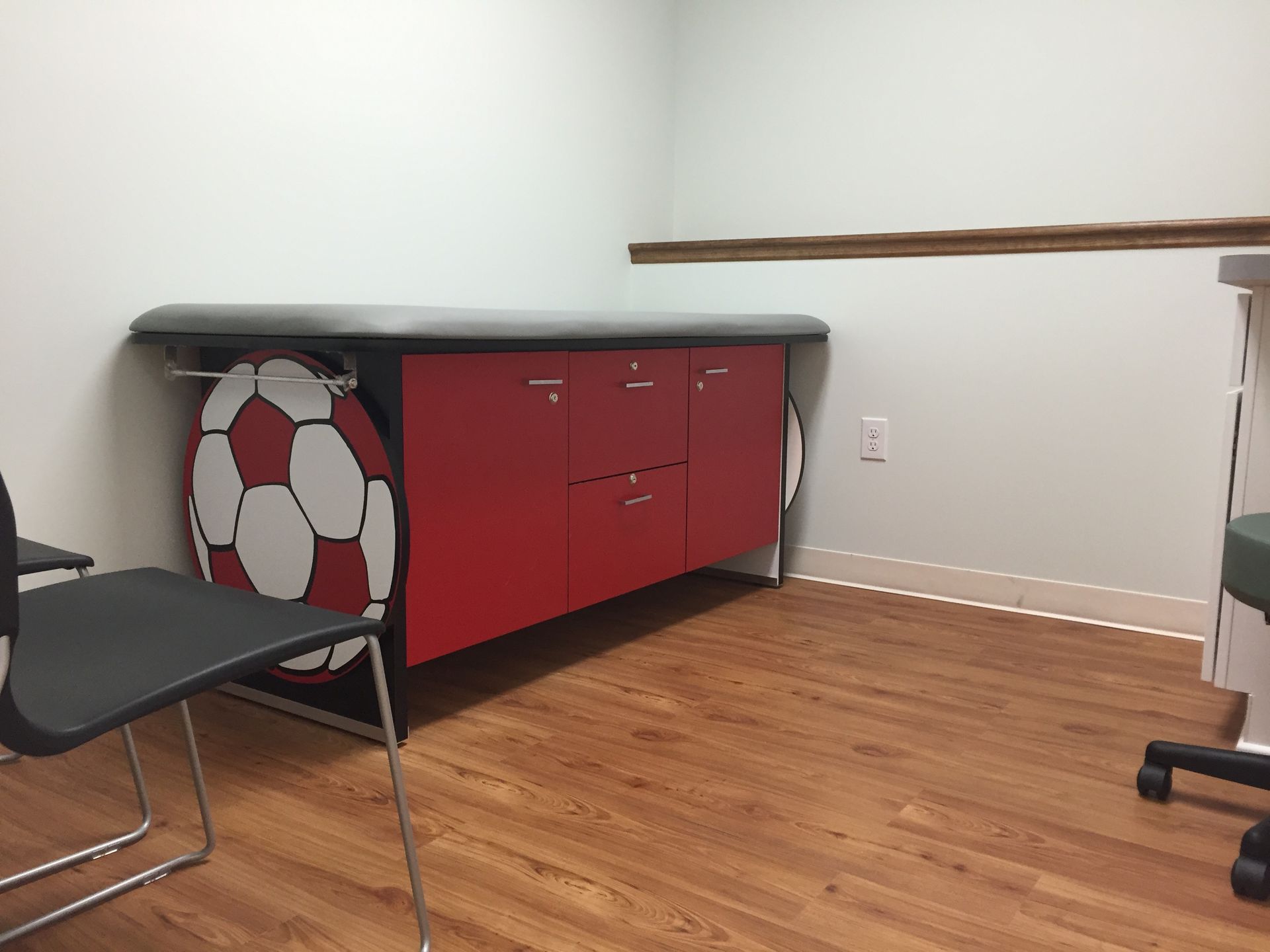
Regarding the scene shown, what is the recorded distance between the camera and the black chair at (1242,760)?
126 centimetres

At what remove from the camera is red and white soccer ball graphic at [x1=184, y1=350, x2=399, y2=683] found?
1.62m

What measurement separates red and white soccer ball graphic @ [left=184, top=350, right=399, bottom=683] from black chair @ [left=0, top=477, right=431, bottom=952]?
1.32ft

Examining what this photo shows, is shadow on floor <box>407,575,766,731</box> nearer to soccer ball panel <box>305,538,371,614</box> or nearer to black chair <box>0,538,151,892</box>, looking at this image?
soccer ball panel <box>305,538,371,614</box>

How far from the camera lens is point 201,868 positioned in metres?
1.30

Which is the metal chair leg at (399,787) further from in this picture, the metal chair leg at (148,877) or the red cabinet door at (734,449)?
the red cabinet door at (734,449)

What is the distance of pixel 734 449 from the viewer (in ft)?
8.07

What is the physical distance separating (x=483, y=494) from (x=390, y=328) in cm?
37

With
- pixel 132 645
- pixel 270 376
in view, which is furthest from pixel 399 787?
pixel 270 376

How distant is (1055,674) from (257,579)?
4.87 ft

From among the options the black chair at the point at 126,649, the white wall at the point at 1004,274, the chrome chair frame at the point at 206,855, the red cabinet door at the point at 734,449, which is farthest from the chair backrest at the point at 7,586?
the white wall at the point at 1004,274

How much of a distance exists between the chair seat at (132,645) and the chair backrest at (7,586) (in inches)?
1.9

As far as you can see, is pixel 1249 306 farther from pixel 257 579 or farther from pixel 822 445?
pixel 257 579

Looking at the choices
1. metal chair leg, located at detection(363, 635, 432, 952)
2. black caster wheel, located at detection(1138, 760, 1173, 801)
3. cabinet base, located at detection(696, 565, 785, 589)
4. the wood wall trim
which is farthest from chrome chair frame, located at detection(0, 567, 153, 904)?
the wood wall trim

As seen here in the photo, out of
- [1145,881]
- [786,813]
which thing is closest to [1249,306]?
[1145,881]
